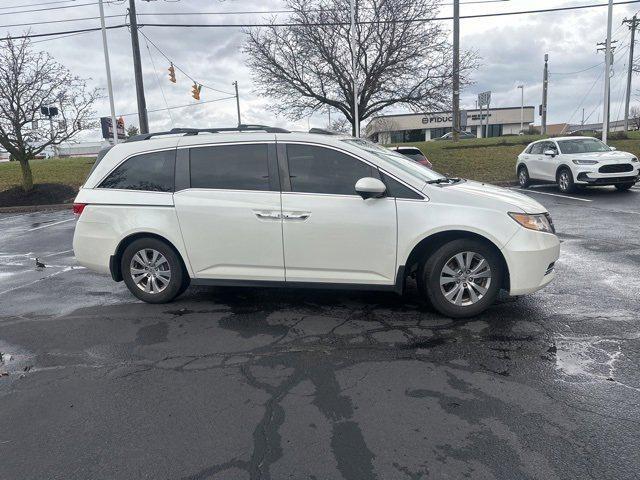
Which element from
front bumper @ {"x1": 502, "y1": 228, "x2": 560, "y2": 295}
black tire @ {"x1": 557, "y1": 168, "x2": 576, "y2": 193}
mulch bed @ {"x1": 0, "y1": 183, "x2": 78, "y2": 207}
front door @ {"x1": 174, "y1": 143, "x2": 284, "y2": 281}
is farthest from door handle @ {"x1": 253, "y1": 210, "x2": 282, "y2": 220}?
mulch bed @ {"x1": 0, "y1": 183, "x2": 78, "y2": 207}

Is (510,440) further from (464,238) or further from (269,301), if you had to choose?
(269,301)

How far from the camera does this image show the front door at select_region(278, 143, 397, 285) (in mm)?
4617

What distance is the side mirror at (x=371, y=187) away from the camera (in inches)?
177

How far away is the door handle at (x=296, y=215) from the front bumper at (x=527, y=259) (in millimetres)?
1888

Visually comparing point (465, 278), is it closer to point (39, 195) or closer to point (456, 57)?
point (39, 195)

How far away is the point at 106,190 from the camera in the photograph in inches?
214

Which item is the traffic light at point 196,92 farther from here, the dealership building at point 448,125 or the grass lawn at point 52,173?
the dealership building at point 448,125

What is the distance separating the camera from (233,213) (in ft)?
16.2

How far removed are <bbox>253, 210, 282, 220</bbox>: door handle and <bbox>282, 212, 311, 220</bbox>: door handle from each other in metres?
0.06

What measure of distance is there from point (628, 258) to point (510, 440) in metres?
5.12

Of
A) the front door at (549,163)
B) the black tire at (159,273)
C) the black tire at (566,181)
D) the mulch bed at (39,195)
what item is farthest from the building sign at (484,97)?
the black tire at (159,273)

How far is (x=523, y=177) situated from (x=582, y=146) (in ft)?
8.21

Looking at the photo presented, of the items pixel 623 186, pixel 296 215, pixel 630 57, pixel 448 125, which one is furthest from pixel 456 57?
pixel 448 125

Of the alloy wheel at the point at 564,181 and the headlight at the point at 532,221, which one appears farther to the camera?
the alloy wheel at the point at 564,181
